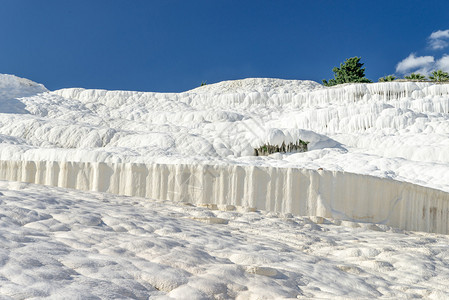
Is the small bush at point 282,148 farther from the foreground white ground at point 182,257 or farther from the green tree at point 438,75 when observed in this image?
the green tree at point 438,75

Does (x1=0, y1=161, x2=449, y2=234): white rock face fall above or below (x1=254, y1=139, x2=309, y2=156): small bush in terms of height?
below

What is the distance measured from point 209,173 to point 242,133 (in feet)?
25.0

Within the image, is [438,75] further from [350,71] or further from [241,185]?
[241,185]

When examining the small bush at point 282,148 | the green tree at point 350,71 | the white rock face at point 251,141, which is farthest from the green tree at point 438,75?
the small bush at point 282,148

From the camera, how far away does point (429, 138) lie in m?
12.5

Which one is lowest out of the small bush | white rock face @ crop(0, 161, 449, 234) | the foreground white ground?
the foreground white ground

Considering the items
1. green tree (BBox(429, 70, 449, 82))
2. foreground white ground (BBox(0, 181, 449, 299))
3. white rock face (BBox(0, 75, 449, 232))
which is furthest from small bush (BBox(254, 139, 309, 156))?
green tree (BBox(429, 70, 449, 82))

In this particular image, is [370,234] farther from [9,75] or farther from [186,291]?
[9,75]

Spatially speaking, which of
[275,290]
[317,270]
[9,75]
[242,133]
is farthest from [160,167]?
[9,75]

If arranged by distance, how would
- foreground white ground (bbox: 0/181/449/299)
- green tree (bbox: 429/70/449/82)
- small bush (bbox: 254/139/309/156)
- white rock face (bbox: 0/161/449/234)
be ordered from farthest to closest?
green tree (bbox: 429/70/449/82), small bush (bbox: 254/139/309/156), white rock face (bbox: 0/161/449/234), foreground white ground (bbox: 0/181/449/299)

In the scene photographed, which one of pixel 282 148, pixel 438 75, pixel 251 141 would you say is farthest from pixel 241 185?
pixel 438 75

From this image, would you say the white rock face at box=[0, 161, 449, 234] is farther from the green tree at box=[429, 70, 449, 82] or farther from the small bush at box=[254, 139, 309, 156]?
the green tree at box=[429, 70, 449, 82]

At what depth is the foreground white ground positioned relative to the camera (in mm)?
2043

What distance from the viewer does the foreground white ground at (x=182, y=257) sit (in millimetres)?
2043
